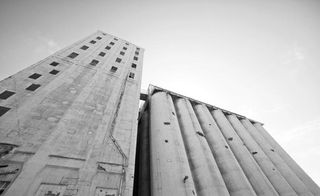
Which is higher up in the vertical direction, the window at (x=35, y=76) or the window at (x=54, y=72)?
the window at (x=54, y=72)

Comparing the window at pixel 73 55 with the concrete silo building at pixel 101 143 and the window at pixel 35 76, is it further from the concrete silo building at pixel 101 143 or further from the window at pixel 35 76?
the window at pixel 35 76

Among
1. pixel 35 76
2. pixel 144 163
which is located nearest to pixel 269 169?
pixel 144 163

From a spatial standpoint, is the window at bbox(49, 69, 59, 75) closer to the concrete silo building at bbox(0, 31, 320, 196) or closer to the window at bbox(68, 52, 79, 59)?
the concrete silo building at bbox(0, 31, 320, 196)

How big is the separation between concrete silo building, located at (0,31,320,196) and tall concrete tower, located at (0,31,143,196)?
40 mm

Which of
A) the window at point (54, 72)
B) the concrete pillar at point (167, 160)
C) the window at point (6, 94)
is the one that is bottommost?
the concrete pillar at point (167, 160)

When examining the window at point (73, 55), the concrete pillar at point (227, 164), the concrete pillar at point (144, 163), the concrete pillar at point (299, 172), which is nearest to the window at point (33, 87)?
the window at point (73, 55)

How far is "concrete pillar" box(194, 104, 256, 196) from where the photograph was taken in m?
11.1

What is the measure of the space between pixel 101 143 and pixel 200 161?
807cm

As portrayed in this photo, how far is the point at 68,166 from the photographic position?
6812mm

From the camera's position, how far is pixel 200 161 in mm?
11539

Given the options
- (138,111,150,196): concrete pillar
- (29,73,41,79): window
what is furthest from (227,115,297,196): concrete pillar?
(29,73,41,79): window

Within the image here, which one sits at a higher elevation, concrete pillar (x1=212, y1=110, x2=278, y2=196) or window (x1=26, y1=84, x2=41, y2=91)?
window (x1=26, y1=84, x2=41, y2=91)

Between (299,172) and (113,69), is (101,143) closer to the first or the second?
(113,69)

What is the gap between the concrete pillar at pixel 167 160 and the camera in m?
8.73
